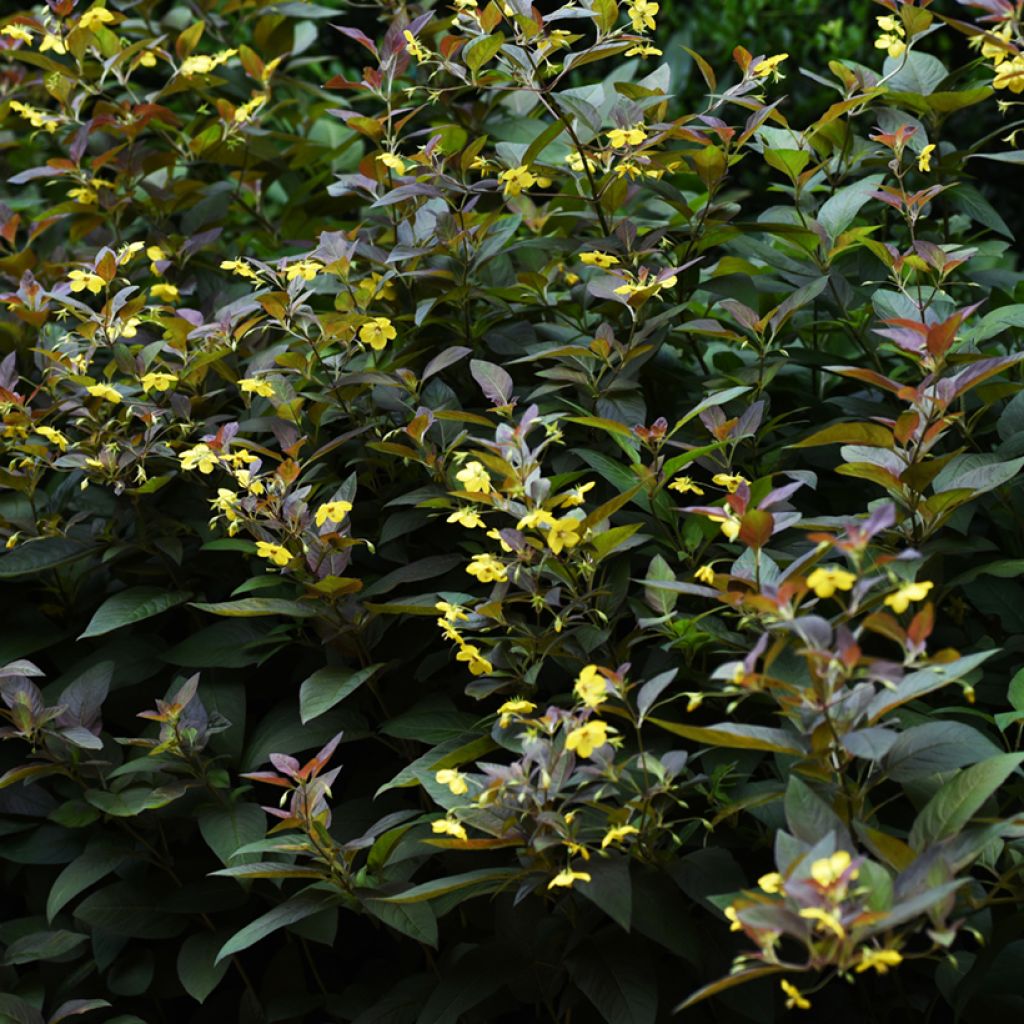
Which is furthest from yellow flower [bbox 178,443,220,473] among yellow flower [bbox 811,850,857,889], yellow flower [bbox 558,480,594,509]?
yellow flower [bbox 811,850,857,889]

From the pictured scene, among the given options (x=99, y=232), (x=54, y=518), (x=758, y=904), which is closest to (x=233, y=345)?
(x=54, y=518)

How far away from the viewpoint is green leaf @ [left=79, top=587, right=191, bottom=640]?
201 centimetres

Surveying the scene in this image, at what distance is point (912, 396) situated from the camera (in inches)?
62.0

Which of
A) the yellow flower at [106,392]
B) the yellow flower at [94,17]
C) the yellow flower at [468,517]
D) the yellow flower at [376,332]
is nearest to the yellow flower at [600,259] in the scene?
the yellow flower at [376,332]

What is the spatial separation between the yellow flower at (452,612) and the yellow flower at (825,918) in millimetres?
642

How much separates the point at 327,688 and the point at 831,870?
86 centimetres

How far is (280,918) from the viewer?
1678mm

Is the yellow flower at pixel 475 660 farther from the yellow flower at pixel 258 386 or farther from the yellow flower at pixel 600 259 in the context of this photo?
the yellow flower at pixel 600 259

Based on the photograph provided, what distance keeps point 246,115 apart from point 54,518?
916 millimetres

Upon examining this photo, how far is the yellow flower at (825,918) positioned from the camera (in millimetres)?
1128

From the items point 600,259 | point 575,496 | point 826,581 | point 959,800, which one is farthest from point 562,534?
point 600,259

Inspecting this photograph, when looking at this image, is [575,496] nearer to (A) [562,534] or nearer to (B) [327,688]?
(A) [562,534]

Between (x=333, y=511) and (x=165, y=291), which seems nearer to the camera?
(x=333, y=511)

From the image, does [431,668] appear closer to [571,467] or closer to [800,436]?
[571,467]
